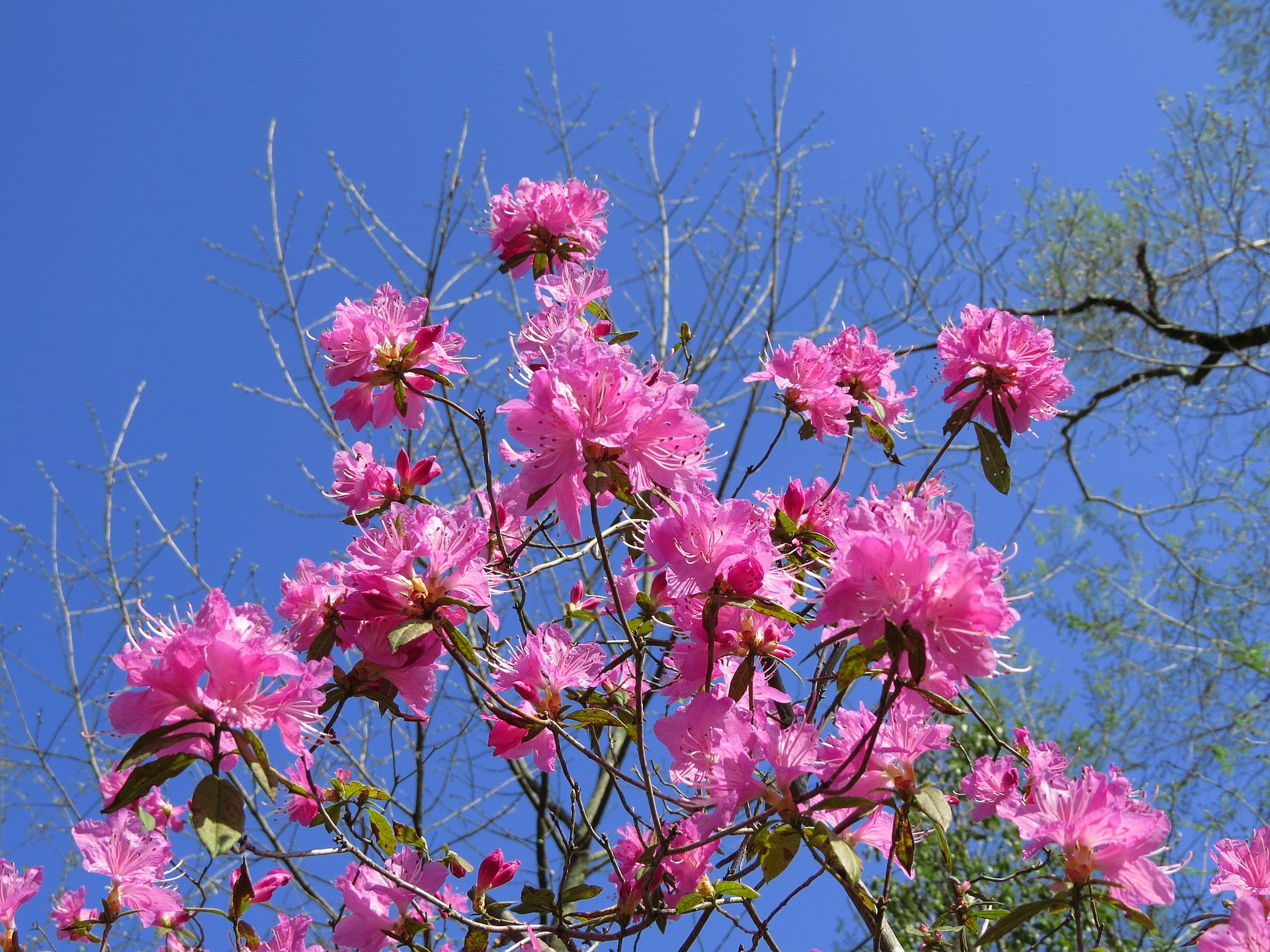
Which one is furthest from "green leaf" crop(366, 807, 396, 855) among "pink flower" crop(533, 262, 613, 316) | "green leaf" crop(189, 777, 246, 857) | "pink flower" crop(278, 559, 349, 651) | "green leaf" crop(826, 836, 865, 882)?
"pink flower" crop(533, 262, 613, 316)

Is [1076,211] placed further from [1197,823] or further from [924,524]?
[924,524]

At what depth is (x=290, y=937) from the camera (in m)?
1.81

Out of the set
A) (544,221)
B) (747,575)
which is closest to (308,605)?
(747,575)

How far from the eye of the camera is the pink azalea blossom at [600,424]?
4.01 ft

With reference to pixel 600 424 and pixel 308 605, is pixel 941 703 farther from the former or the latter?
pixel 308 605

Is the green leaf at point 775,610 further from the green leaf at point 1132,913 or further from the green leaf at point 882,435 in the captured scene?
the green leaf at point 882,435

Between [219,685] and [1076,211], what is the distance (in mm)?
6565

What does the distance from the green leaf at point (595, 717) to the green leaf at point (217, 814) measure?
21.1 inches

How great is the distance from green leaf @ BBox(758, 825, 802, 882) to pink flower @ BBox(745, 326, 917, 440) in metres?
0.98

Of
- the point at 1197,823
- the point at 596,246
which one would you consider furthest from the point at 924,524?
the point at 1197,823

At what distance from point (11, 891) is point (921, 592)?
1.87m

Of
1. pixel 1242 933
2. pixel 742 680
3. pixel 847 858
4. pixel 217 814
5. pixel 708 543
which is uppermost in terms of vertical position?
pixel 708 543

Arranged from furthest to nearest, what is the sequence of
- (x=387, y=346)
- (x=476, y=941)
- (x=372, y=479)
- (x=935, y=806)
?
(x=372, y=479)
(x=387, y=346)
(x=476, y=941)
(x=935, y=806)

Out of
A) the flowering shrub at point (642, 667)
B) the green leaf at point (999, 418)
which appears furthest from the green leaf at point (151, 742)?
the green leaf at point (999, 418)
